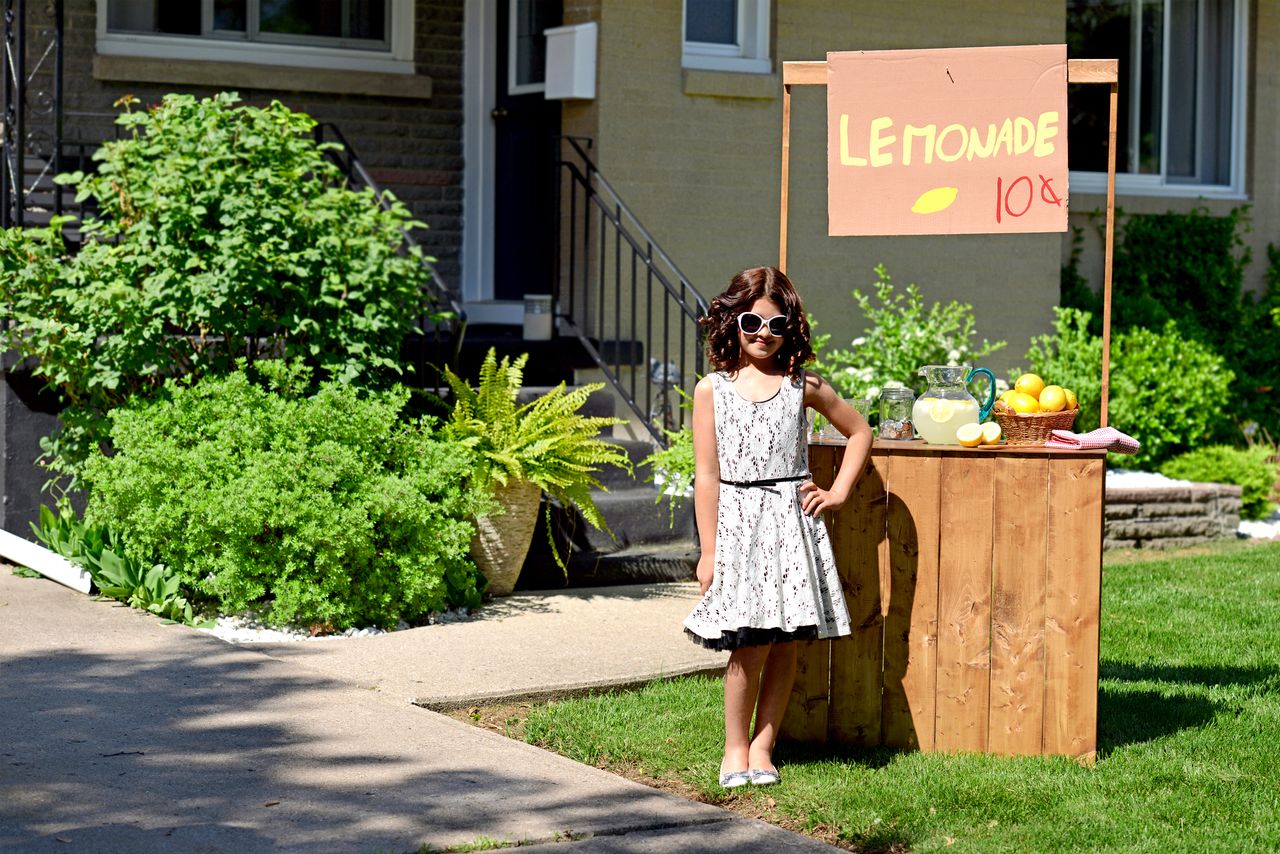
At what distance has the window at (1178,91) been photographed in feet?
41.0

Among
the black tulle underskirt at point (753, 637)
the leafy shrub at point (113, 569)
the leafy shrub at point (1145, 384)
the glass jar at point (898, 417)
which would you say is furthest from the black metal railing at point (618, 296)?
the black tulle underskirt at point (753, 637)

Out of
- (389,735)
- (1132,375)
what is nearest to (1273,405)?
(1132,375)

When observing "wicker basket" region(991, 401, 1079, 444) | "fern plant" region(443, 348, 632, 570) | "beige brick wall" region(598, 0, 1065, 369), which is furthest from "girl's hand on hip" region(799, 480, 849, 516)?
"beige brick wall" region(598, 0, 1065, 369)

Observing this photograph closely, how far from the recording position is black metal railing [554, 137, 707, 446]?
9.22 meters

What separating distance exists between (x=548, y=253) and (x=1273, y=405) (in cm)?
557

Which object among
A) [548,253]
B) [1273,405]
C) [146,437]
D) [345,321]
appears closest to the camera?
[146,437]

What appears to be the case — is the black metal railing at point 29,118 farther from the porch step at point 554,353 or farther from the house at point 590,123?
the porch step at point 554,353

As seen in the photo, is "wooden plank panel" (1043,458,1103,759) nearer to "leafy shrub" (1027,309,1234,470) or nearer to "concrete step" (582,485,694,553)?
"concrete step" (582,485,694,553)

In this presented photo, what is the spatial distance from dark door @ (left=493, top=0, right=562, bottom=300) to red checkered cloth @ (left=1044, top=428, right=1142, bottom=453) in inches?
207

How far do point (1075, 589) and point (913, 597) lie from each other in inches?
19.2

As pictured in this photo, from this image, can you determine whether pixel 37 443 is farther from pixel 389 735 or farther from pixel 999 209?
pixel 999 209

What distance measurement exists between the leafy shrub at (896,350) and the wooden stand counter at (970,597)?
415 centimetres

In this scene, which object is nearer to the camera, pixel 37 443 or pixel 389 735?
pixel 389 735

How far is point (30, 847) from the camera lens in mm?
4105
